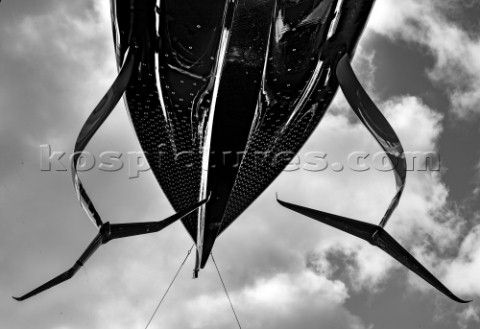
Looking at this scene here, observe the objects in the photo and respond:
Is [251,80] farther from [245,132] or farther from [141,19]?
[141,19]

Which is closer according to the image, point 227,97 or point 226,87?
point 226,87

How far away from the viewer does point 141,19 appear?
6285 mm

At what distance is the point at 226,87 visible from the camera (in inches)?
280

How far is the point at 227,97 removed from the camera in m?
7.25

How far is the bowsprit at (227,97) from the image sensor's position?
6.20m

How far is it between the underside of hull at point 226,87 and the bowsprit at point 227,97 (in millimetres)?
15

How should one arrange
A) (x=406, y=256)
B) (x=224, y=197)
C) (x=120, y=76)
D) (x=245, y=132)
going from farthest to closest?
(x=224, y=197), (x=245, y=132), (x=120, y=76), (x=406, y=256)

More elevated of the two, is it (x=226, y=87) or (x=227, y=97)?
(x=226, y=87)

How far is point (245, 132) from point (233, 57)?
1192 millimetres

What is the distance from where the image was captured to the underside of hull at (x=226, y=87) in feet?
20.6

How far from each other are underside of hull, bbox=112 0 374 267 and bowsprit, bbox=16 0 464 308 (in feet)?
0.05

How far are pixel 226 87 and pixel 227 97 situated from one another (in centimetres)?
18

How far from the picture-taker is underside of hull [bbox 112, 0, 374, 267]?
20.6 feet

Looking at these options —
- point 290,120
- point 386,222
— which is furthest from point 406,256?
point 290,120
